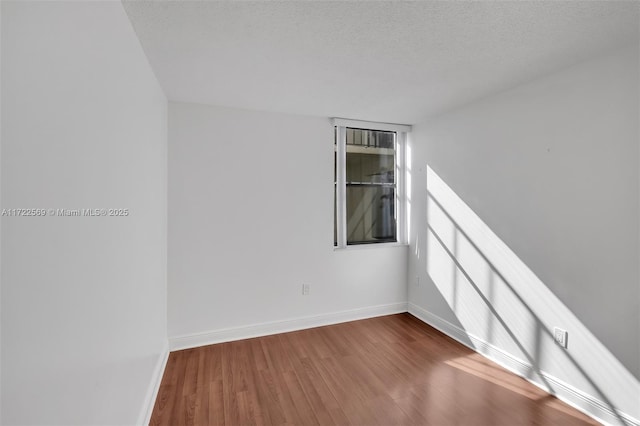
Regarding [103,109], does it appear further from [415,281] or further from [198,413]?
[415,281]

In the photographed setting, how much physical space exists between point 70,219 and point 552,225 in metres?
2.98

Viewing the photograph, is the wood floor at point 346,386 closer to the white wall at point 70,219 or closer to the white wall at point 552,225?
the white wall at point 552,225

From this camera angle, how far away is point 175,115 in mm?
2959

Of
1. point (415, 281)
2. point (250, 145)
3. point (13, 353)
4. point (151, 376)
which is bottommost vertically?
point (151, 376)

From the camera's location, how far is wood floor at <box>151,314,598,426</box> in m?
2.06

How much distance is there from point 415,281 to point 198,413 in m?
2.80

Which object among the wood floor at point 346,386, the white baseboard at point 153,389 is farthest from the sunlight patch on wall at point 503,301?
the white baseboard at point 153,389

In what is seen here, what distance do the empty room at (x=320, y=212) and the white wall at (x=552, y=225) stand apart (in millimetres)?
17

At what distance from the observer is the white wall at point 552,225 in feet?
6.38

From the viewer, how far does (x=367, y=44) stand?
189 centimetres

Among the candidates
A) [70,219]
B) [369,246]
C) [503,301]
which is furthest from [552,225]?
[70,219]

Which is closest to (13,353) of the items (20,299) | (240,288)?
(20,299)
